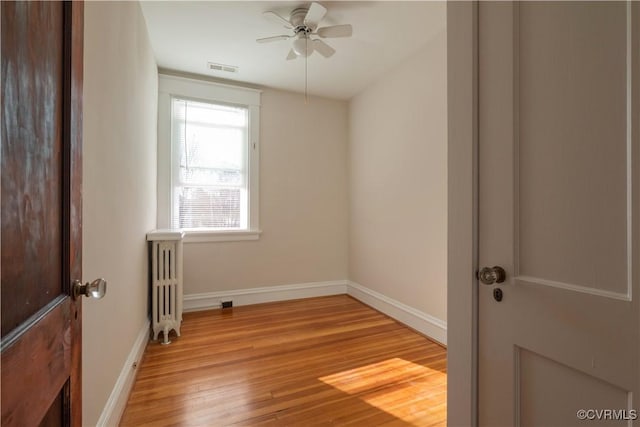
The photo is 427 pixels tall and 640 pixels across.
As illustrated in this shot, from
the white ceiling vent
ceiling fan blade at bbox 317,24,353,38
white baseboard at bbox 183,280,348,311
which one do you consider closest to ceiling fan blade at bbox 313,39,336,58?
ceiling fan blade at bbox 317,24,353,38

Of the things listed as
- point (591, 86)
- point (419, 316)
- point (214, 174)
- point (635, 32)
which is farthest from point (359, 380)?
point (214, 174)

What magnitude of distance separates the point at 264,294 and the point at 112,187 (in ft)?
8.22

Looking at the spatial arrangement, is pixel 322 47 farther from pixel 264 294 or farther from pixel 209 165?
pixel 264 294

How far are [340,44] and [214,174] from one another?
2.04m

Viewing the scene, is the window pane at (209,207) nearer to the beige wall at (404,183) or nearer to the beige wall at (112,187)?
the beige wall at (112,187)

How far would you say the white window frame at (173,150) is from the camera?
3.29 metres

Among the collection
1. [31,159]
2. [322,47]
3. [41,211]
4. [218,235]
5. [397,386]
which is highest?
[322,47]

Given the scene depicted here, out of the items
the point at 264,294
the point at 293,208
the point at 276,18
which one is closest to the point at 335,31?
the point at 276,18

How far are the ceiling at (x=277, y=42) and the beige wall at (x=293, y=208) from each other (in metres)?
0.50

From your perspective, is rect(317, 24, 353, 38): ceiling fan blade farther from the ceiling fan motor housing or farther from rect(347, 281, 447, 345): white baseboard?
rect(347, 281, 447, 345): white baseboard

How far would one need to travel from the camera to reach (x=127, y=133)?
1902mm

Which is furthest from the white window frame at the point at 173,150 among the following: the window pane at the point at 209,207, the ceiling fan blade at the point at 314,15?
the ceiling fan blade at the point at 314,15

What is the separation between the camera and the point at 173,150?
3.37 m

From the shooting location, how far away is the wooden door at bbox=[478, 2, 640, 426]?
706 mm
